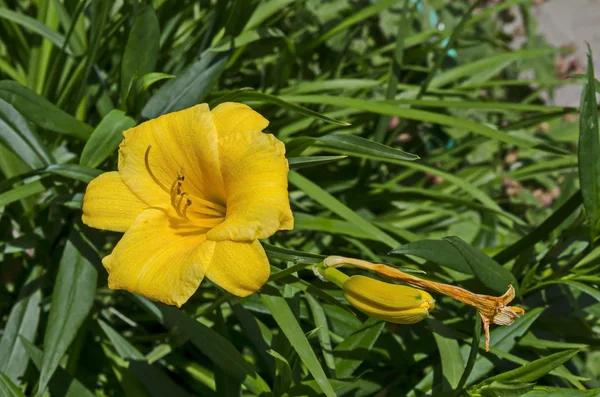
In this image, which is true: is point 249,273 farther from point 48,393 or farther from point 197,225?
point 48,393

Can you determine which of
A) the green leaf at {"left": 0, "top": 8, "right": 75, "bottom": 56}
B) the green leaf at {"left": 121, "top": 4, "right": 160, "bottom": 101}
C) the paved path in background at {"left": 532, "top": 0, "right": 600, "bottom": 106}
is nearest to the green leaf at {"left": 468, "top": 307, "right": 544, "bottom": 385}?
the green leaf at {"left": 121, "top": 4, "right": 160, "bottom": 101}

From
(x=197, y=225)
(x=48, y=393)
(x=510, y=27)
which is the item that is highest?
(x=197, y=225)

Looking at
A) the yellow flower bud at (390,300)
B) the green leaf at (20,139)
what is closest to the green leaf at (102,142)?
the green leaf at (20,139)

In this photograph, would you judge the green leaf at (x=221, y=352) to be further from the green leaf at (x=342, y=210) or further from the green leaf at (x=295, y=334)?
the green leaf at (x=342, y=210)

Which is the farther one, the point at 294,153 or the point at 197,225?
the point at 294,153

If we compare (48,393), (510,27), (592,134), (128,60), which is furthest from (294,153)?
(510,27)

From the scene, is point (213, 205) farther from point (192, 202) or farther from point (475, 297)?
point (475, 297)
